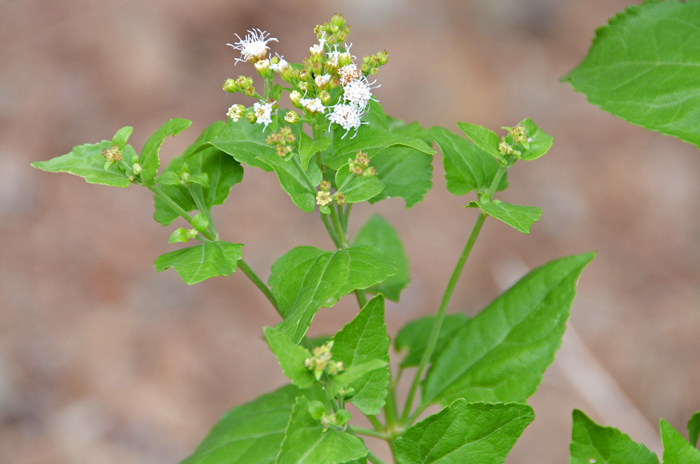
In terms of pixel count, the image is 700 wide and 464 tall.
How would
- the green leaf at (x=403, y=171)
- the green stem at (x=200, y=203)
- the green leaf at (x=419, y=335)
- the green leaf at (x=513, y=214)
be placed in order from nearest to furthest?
the green leaf at (x=513, y=214) → the green stem at (x=200, y=203) → the green leaf at (x=403, y=171) → the green leaf at (x=419, y=335)

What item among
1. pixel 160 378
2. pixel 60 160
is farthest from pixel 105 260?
pixel 60 160

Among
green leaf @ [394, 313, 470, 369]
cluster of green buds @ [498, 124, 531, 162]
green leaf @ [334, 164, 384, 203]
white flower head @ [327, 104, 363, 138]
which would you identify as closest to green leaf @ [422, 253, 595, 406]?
green leaf @ [394, 313, 470, 369]

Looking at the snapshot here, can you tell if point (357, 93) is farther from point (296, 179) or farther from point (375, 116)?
point (296, 179)

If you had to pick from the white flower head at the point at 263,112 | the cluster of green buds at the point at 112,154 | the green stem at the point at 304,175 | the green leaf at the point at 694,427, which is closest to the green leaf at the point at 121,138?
the cluster of green buds at the point at 112,154

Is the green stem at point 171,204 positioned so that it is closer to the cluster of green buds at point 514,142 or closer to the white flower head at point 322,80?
the white flower head at point 322,80

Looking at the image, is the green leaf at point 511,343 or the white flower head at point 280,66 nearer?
the white flower head at point 280,66

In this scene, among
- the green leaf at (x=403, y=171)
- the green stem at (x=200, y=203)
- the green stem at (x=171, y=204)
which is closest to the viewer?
the green stem at (x=171, y=204)
